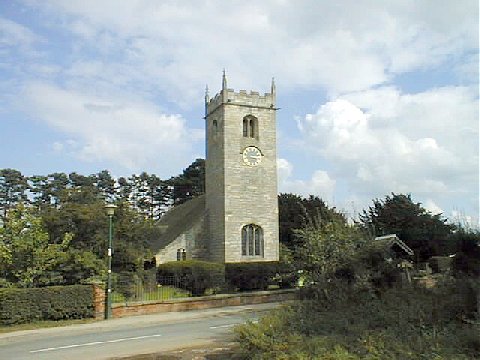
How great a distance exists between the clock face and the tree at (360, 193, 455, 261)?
889 cm

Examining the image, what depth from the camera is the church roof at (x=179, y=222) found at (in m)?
38.8

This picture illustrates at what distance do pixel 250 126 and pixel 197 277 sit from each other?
15.2 m

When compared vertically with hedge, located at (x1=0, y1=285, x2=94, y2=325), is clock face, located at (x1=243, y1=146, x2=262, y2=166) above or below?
above

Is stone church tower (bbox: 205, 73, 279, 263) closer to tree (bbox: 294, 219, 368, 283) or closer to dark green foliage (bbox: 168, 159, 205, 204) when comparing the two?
tree (bbox: 294, 219, 368, 283)

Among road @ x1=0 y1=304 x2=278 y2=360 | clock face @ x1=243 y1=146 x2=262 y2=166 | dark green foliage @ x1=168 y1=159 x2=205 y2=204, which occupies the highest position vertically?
dark green foliage @ x1=168 y1=159 x2=205 y2=204

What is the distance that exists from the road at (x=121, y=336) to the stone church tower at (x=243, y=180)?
15379 mm

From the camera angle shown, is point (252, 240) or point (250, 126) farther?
point (250, 126)

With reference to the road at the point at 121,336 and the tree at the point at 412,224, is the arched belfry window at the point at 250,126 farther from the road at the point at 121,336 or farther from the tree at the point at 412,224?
the road at the point at 121,336

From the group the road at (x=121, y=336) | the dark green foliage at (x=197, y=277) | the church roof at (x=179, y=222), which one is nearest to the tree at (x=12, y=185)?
the church roof at (x=179, y=222)

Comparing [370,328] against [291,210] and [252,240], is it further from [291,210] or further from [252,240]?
[291,210]

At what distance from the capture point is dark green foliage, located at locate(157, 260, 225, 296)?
26.6 m

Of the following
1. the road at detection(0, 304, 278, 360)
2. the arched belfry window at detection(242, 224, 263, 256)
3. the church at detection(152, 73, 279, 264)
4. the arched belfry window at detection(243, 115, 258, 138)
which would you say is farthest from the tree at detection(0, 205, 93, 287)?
the arched belfry window at detection(243, 115, 258, 138)

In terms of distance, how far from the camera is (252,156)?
37.8 metres

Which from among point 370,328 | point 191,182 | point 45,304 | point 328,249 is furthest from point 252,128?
point 191,182
